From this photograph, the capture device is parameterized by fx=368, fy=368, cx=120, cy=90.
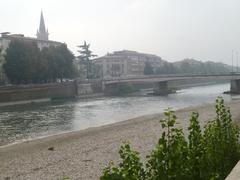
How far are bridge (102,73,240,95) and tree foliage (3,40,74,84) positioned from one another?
11.4m

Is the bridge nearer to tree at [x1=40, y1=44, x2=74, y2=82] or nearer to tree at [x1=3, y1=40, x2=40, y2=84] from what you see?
tree at [x1=40, y1=44, x2=74, y2=82]

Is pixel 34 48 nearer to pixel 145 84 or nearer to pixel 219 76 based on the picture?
pixel 219 76

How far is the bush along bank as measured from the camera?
350 centimetres

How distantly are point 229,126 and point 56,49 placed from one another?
5254 centimetres

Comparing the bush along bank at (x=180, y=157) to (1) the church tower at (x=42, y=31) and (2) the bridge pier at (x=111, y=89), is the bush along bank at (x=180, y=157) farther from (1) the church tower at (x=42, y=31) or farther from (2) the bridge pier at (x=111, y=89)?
(1) the church tower at (x=42, y=31)

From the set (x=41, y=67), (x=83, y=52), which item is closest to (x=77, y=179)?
(x=41, y=67)

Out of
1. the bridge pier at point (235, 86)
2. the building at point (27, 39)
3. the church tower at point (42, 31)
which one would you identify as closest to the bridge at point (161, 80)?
the bridge pier at point (235, 86)

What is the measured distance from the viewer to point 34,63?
4775 centimetres

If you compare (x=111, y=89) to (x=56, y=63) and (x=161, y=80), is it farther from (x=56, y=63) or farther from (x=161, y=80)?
(x=56, y=63)

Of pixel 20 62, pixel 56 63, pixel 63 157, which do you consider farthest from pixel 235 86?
pixel 63 157

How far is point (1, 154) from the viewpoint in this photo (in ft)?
45.6

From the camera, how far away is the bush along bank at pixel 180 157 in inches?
138

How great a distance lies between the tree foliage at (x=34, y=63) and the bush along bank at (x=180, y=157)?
143ft

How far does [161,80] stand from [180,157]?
194 feet
